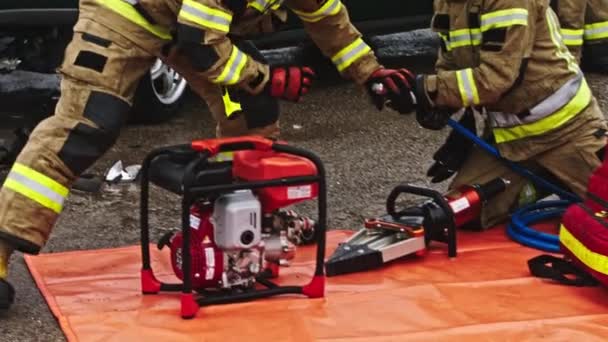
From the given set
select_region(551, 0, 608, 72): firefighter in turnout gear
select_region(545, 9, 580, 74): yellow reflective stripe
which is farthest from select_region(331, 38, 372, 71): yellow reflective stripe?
select_region(551, 0, 608, 72): firefighter in turnout gear

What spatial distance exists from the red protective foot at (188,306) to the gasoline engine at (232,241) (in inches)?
3.1

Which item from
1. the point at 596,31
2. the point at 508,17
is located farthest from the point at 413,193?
the point at 596,31

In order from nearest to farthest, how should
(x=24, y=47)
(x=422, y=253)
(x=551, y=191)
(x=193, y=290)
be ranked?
(x=193, y=290) → (x=422, y=253) → (x=551, y=191) → (x=24, y=47)

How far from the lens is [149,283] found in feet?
13.6

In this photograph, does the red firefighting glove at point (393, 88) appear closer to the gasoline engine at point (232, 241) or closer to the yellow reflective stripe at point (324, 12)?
the yellow reflective stripe at point (324, 12)

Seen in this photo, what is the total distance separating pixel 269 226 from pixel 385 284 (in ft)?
1.68

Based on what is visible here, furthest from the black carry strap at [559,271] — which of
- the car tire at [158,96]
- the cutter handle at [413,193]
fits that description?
the car tire at [158,96]

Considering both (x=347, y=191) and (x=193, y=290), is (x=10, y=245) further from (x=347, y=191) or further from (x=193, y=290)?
(x=347, y=191)

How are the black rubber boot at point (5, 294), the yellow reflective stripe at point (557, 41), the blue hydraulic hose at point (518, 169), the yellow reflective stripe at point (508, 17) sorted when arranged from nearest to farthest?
the black rubber boot at point (5, 294) < the yellow reflective stripe at point (508, 17) < the yellow reflective stripe at point (557, 41) < the blue hydraulic hose at point (518, 169)

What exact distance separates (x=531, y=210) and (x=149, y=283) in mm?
1794

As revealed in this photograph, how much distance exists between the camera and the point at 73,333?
3.80 m

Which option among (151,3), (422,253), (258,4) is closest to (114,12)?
(151,3)

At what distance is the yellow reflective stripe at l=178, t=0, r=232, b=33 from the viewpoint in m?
3.97

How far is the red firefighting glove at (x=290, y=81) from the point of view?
4.17m
